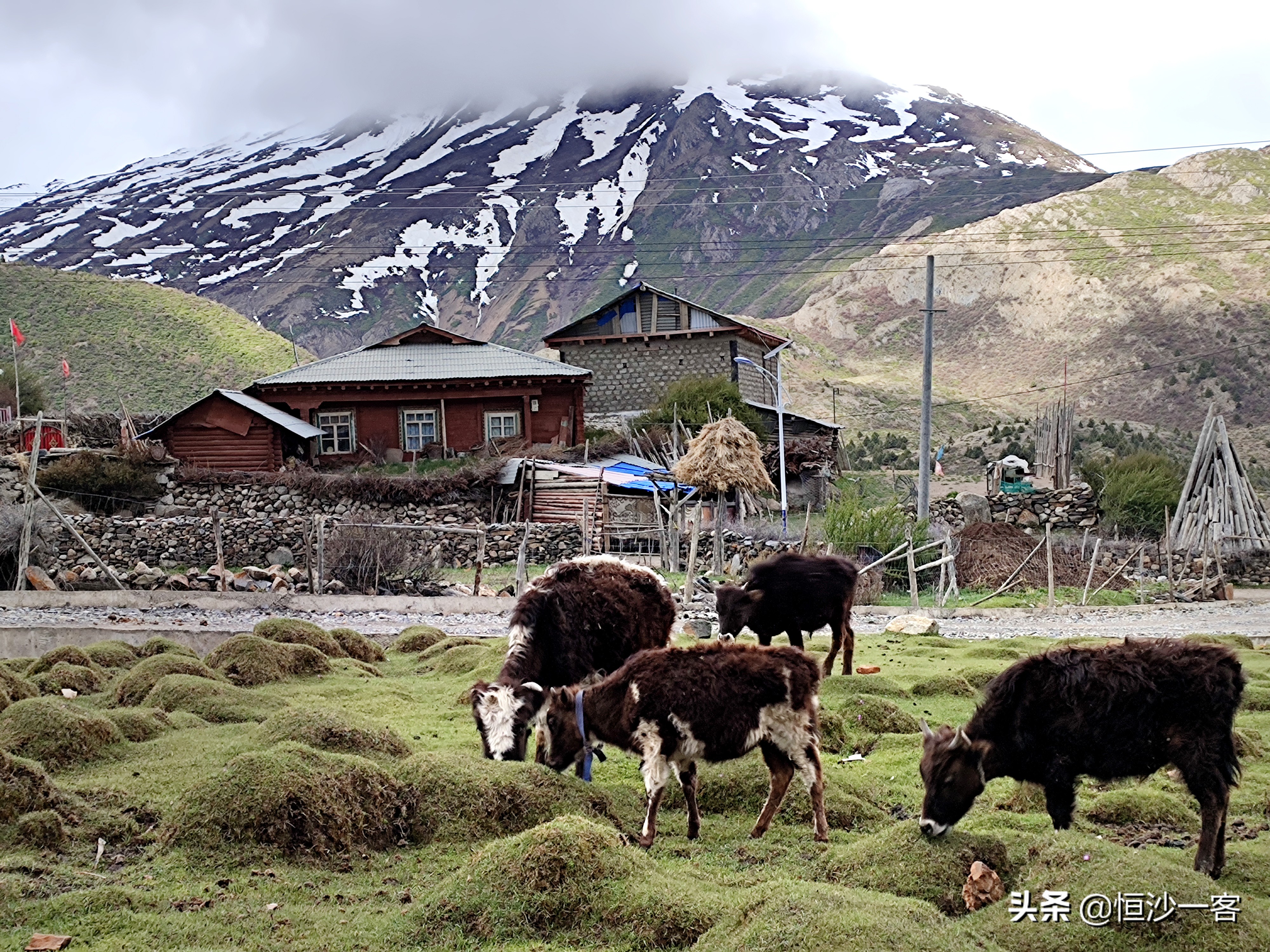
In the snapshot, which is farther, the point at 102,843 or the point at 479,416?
the point at 479,416

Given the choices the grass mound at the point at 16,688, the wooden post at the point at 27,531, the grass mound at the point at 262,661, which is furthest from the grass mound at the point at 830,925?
the wooden post at the point at 27,531

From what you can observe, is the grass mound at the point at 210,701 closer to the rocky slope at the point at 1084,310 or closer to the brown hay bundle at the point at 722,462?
the brown hay bundle at the point at 722,462

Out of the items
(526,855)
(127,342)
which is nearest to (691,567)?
(526,855)

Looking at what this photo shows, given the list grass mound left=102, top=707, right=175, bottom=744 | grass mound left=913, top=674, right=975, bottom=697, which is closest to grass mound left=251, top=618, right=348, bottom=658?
grass mound left=102, top=707, right=175, bottom=744

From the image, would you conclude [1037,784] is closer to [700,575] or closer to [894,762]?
[894,762]

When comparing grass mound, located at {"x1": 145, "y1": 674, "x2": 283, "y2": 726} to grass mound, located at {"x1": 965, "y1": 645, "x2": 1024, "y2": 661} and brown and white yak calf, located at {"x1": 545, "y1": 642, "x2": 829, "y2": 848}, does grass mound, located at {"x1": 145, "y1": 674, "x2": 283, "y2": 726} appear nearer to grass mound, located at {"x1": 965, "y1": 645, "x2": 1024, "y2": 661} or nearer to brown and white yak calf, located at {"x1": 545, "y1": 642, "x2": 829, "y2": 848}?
brown and white yak calf, located at {"x1": 545, "y1": 642, "x2": 829, "y2": 848}

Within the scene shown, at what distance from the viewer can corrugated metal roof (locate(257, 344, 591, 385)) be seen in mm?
46281

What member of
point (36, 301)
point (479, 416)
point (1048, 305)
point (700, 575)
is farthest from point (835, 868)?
point (1048, 305)

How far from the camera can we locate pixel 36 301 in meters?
75.1

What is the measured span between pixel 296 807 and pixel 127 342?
71426mm

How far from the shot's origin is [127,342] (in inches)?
2840

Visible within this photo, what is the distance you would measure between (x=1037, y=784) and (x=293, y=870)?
5.29 meters

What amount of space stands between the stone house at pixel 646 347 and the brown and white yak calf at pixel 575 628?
4567 cm

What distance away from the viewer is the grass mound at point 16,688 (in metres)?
11.9
